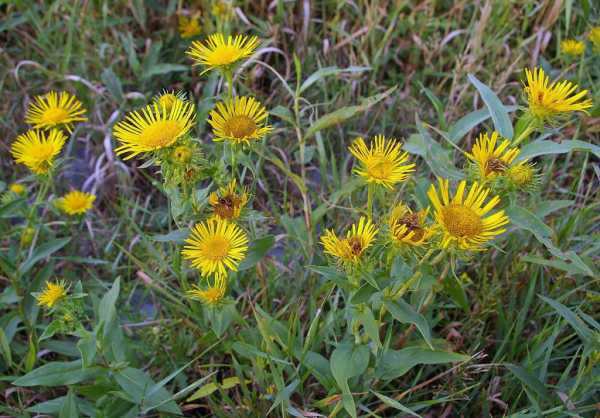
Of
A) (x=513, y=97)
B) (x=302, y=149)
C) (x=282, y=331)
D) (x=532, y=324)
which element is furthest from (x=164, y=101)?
(x=513, y=97)

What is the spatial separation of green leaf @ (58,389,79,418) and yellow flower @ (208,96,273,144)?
770 mm

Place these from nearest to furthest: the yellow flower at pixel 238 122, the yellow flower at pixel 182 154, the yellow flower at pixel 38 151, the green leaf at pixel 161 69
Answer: the yellow flower at pixel 182 154 → the yellow flower at pixel 238 122 → the yellow flower at pixel 38 151 → the green leaf at pixel 161 69

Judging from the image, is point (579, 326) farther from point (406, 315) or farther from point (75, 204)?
point (75, 204)

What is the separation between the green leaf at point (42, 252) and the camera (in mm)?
1943

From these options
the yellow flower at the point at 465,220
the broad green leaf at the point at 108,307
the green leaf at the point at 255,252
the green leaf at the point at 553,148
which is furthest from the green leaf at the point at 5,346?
the green leaf at the point at 553,148

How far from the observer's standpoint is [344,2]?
8.93 feet

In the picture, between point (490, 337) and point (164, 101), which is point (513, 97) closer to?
point (490, 337)

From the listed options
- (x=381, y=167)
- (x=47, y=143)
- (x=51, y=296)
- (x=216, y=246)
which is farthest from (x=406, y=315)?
(x=47, y=143)

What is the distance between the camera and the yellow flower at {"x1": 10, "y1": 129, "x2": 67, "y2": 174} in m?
1.92

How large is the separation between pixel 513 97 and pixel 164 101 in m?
1.74

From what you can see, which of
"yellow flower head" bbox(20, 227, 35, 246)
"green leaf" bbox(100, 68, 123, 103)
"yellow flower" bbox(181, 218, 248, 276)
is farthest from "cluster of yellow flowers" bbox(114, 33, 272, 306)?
"green leaf" bbox(100, 68, 123, 103)

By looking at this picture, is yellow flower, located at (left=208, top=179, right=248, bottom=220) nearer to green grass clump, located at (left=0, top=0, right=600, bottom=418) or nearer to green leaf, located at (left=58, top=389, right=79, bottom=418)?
green grass clump, located at (left=0, top=0, right=600, bottom=418)

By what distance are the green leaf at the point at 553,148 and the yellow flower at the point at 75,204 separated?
1479 millimetres

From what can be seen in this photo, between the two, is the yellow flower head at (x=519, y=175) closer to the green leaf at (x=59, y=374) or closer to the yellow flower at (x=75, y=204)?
the green leaf at (x=59, y=374)
